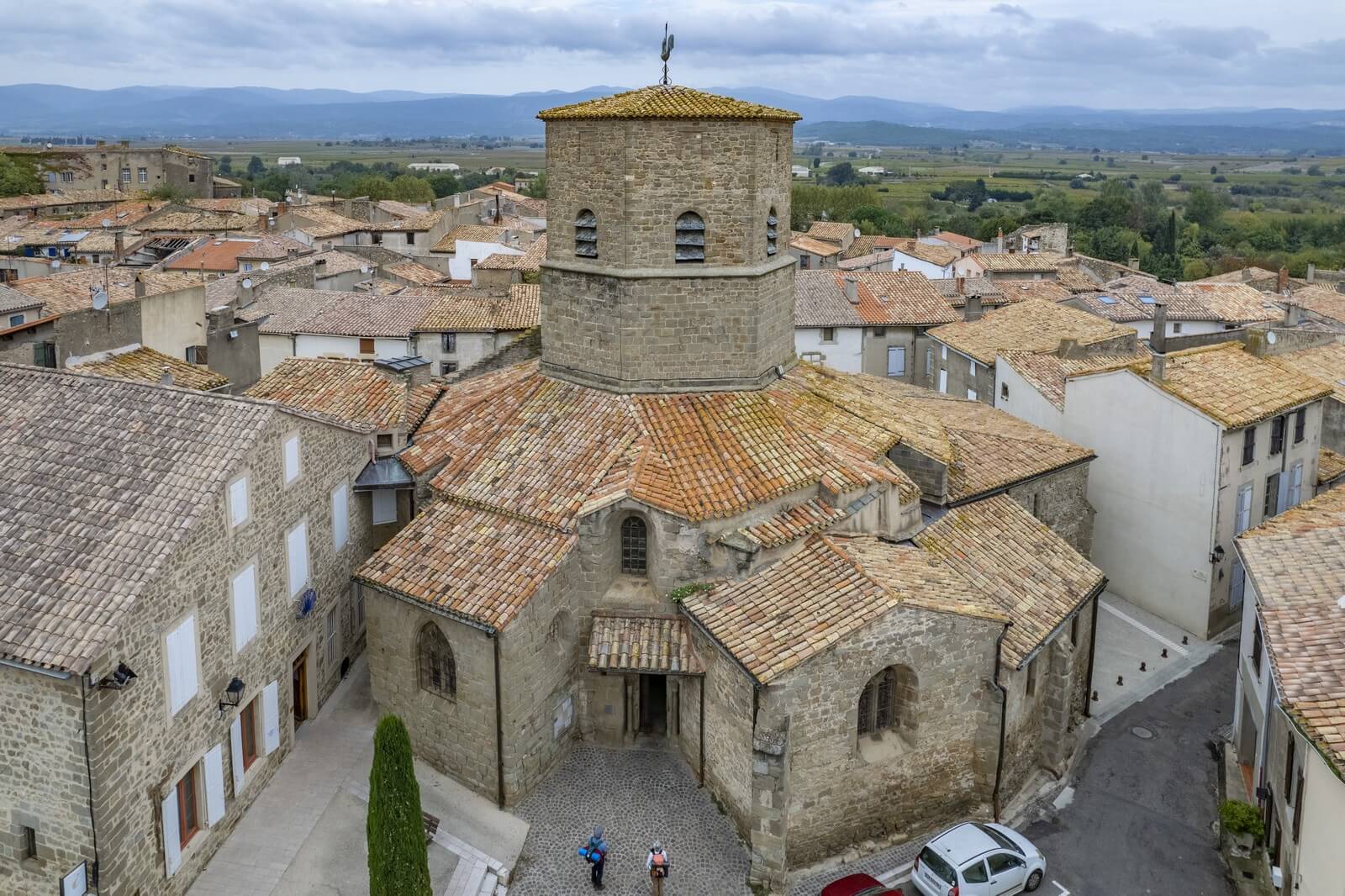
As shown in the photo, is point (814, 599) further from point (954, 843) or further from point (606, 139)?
point (606, 139)

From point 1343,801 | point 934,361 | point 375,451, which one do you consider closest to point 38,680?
point 375,451

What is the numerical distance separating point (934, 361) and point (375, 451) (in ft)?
110

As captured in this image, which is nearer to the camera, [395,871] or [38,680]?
[38,680]

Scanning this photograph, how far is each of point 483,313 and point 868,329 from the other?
1983cm

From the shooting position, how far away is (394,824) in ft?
63.2

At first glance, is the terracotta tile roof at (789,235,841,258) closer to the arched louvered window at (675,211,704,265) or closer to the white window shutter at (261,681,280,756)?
the arched louvered window at (675,211,704,265)

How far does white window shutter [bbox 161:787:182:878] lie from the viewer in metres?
20.0

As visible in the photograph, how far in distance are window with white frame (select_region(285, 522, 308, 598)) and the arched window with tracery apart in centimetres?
1243

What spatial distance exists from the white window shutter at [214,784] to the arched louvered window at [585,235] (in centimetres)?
1374

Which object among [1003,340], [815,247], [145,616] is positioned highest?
[815,247]

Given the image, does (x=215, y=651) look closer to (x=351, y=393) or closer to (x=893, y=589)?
(x=351, y=393)

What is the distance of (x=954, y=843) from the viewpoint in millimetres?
22719

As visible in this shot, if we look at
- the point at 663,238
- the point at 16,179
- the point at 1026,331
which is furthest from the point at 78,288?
the point at 16,179

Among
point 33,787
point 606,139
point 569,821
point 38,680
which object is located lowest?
point 569,821
